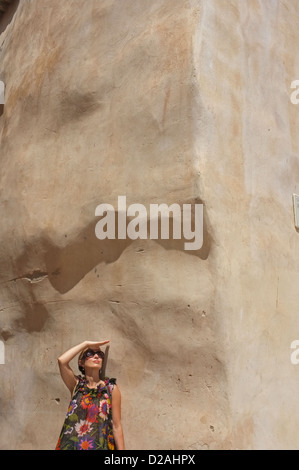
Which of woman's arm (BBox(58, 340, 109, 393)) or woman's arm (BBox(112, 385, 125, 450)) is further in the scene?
woman's arm (BBox(58, 340, 109, 393))

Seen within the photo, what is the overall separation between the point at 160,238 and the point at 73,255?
0.62 metres

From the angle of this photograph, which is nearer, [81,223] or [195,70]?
[195,70]

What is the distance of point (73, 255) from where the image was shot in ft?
10.0

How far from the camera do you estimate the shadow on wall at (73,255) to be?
2.86m

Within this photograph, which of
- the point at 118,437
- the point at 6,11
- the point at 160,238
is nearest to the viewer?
the point at 118,437

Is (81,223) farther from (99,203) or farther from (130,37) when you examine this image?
(130,37)

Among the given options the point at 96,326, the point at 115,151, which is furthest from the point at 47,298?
the point at 115,151

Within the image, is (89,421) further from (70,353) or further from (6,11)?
(6,11)

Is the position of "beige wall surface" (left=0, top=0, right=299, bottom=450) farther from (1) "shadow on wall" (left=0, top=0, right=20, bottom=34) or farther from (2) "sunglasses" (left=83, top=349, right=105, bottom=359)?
(1) "shadow on wall" (left=0, top=0, right=20, bottom=34)

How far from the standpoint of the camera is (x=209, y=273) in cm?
255

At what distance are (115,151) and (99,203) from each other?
1.00 ft

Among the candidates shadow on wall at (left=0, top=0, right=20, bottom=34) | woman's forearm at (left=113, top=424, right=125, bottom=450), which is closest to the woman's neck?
woman's forearm at (left=113, top=424, right=125, bottom=450)

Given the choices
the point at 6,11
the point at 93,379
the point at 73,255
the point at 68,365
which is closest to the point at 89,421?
the point at 93,379

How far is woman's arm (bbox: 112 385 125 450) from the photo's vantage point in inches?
100
